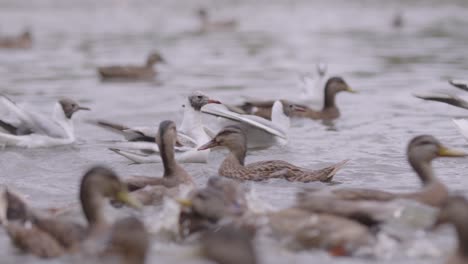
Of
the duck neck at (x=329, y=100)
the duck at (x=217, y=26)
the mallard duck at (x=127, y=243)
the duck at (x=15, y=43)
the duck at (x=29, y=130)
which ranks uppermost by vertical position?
the mallard duck at (x=127, y=243)

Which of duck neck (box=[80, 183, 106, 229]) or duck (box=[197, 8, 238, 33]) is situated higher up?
duck neck (box=[80, 183, 106, 229])

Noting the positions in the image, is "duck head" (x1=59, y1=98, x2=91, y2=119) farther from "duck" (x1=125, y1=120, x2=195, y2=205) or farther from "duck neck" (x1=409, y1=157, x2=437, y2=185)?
"duck neck" (x1=409, y1=157, x2=437, y2=185)

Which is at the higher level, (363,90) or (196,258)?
(196,258)

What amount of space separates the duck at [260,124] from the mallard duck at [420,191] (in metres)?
3.52

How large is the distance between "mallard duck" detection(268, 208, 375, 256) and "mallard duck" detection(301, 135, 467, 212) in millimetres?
138

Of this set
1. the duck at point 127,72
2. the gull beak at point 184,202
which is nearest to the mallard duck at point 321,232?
the gull beak at point 184,202

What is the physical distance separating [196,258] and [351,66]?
54.8ft

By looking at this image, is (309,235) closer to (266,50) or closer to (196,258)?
(196,258)

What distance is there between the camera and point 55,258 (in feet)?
23.6

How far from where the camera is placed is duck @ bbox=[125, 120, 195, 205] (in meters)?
9.04

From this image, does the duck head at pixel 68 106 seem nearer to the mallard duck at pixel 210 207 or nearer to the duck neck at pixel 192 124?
the duck neck at pixel 192 124

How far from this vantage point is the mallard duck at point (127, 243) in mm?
6445

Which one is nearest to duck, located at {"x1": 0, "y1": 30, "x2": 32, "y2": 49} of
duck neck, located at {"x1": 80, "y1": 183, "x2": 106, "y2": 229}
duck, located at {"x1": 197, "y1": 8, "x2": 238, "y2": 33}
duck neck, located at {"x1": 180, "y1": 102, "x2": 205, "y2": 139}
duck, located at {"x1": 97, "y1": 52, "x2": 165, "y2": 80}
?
duck, located at {"x1": 97, "y1": 52, "x2": 165, "y2": 80}

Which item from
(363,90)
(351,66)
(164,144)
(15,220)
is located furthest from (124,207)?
(351,66)
